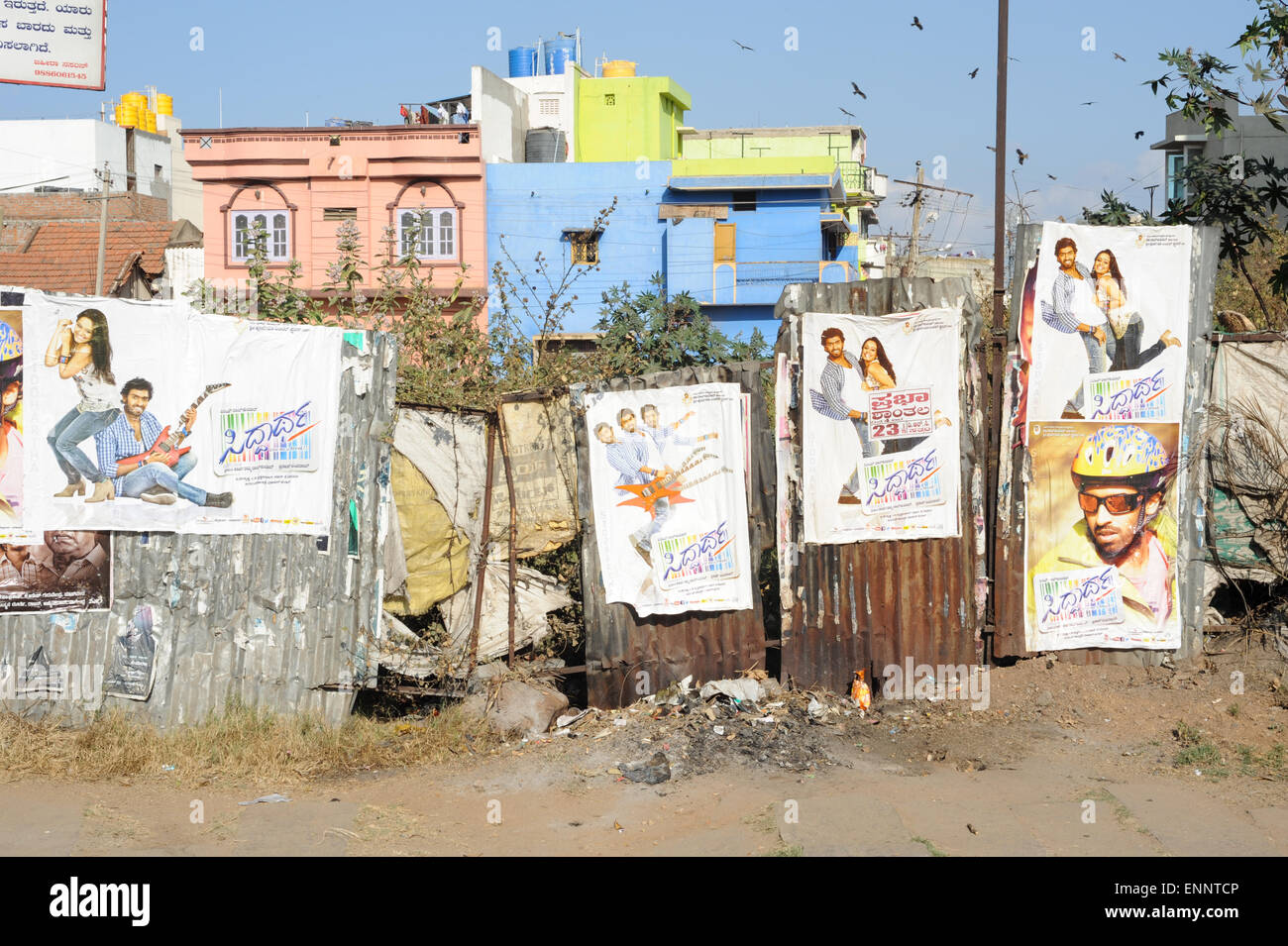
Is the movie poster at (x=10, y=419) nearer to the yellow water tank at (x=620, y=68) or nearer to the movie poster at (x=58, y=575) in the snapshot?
the movie poster at (x=58, y=575)

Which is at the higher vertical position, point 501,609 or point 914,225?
point 914,225

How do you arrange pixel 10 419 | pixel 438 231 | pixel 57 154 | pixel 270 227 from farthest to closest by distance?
pixel 57 154
pixel 438 231
pixel 270 227
pixel 10 419

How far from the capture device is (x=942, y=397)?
7.20m

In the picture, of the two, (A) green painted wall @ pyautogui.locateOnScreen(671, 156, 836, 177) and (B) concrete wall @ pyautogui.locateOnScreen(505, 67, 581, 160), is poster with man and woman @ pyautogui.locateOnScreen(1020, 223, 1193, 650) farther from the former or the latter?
(B) concrete wall @ pyautogui.locateOnScreen(505, 67, 581, 160)

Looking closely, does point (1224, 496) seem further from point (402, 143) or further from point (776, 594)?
point (402, 143)

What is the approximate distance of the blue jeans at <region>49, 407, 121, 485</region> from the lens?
6.82m

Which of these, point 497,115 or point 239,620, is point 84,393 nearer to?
point 239,620

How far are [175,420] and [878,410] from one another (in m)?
4.37

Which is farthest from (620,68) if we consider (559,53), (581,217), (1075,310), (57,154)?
(1075,310)

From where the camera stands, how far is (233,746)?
261 inches

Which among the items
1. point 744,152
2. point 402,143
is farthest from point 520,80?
point 402,143

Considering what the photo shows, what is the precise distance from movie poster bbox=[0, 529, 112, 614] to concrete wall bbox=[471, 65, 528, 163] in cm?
2541

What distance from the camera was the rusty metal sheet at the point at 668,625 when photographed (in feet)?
23.8
